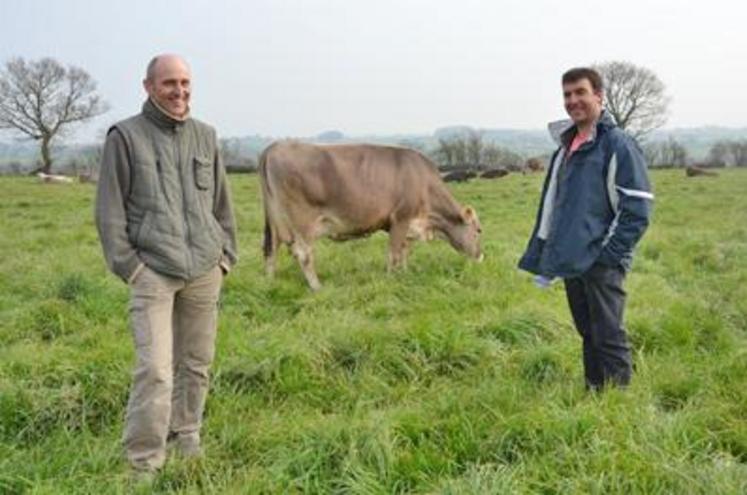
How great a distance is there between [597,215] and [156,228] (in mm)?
2538

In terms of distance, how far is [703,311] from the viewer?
699 centimetres

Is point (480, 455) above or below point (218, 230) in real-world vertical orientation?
below

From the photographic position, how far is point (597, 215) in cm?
437

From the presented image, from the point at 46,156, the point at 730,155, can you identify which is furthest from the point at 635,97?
the point at 46,156

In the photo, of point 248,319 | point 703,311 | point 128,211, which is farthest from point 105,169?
point 703,311

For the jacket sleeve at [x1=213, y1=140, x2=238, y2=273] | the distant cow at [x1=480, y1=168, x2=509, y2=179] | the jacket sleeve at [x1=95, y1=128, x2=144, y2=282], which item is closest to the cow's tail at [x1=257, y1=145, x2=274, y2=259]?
the jacket sleeve at [x1=213, y1=140, x2=238, y2=273]

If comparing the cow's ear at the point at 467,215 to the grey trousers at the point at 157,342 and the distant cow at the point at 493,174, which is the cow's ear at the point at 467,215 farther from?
the distant cow at the point at 493,174

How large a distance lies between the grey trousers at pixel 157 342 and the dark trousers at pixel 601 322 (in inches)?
89.6

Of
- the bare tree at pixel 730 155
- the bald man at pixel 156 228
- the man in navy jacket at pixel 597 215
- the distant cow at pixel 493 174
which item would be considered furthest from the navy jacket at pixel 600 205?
the bare tree at pixel 730 155

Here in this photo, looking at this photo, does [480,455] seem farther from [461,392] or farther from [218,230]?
[218,230]

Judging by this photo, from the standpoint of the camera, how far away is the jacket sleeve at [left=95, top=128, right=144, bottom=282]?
3670 millimetres

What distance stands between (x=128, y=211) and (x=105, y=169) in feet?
0.80

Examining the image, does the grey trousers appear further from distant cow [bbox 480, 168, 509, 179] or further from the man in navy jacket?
distant cow [bbox 480, 168, 509, 179]

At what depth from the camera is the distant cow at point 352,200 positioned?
8938 millimetres
